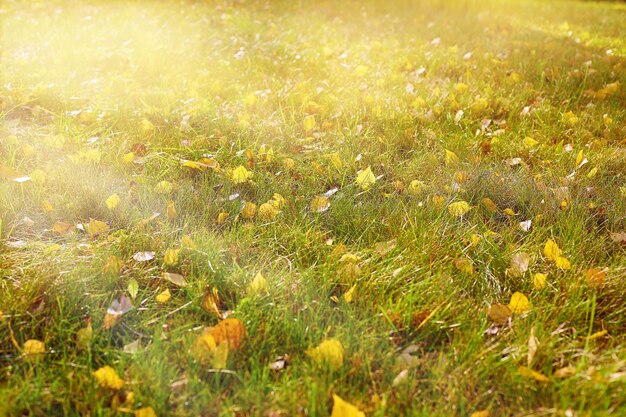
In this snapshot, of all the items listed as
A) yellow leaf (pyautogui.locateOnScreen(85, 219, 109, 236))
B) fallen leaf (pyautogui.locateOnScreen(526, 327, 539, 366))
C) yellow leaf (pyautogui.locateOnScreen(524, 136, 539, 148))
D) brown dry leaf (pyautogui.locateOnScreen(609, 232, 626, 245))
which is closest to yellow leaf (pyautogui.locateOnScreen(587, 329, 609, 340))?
fallen leaf (pyautogui.locateOnScreen(526, 327, 539, 366))

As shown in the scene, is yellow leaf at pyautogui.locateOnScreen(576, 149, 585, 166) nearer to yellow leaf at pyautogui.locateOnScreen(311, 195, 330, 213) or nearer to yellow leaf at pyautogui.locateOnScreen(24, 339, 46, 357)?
yellow leaf at pyautogui.locateOnScreen(311, 195, 330, 213)

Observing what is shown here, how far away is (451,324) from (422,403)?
0.33 meters

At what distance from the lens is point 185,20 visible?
628cm

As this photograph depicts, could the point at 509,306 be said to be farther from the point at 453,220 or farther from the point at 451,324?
the point at 453,220

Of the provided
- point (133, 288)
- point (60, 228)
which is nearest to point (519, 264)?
point (133, 288)

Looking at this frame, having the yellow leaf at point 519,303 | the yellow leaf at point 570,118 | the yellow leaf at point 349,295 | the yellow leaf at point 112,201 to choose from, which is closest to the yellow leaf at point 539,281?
the yellow leaf at point 519,303

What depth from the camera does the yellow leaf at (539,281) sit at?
1.81 m

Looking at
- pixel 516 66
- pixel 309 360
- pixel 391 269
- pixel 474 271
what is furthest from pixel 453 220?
pixel 516 66

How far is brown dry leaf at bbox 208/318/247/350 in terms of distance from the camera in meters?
1.51

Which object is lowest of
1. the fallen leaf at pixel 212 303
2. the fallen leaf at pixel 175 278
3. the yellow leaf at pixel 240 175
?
the fallen leaf at pixel 212 303

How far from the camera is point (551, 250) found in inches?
76.9

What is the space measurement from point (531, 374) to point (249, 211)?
119 centimetres

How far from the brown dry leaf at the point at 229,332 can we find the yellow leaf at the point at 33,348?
17.4 inches

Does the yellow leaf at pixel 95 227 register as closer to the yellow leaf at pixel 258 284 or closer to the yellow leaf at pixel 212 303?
the yellow leaf at pixel 212 303
